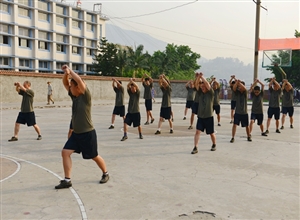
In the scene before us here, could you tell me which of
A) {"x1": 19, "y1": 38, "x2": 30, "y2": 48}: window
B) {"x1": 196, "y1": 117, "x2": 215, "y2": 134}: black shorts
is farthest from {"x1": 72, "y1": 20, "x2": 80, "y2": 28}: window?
{"x1": 196, "y1": 117, "x2": 215, "y2": 134}: black shorts

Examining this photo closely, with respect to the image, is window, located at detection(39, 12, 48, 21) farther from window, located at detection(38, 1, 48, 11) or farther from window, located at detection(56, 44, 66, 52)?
window, located at detection(56, 44, 66, 52)

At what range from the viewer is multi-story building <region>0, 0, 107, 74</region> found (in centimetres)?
5556

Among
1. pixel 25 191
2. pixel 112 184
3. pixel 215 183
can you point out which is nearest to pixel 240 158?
pixel 215 183

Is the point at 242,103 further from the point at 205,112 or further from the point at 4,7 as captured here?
the point at 4,7

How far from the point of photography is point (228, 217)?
4.42 metres

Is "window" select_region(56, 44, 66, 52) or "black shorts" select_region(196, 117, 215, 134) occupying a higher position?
"window" select_region(56, 44, 66, 52)

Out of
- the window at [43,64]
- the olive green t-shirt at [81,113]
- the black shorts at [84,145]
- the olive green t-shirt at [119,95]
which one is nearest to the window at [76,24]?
the window at [43,64]

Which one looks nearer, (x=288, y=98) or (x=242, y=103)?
(x=242, y=103)

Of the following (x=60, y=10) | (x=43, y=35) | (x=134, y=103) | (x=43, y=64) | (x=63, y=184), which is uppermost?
(x=60, y=10)

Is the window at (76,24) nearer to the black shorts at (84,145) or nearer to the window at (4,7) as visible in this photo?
the window at (4,7)

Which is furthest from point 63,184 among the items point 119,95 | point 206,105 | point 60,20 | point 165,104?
point 60,20

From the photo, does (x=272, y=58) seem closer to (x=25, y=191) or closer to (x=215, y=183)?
(x=215, y=183)

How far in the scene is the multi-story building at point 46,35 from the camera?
182 ft

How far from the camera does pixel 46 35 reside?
63219 millimetres
